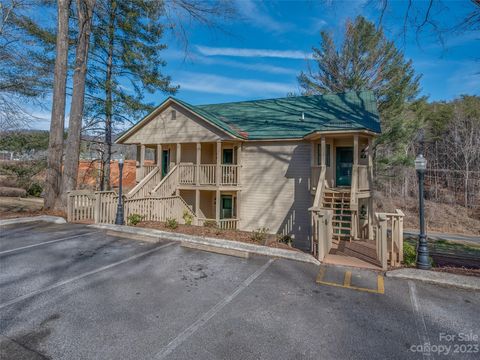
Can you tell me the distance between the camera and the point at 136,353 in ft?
9.80

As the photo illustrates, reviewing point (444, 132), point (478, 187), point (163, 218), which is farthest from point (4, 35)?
point (444, 132)

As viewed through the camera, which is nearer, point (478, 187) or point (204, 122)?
point (204, 122)

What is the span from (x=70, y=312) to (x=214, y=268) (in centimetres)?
255

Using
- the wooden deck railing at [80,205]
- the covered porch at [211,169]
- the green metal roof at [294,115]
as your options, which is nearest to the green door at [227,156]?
the covered porch at [211,169]

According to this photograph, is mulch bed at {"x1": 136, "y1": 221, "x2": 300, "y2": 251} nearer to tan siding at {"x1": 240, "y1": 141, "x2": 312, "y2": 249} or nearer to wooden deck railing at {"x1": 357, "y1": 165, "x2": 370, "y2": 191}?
tan siding at {"x1": 240, "y1": 141, "x2": 312, "y2": 249}

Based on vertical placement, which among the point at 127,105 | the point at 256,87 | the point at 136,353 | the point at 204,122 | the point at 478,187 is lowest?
the point at 136,353

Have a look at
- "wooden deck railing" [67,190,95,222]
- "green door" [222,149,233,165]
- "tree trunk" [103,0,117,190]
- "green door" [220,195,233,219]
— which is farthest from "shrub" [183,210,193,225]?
"tree trunk" [103,0,117,190]

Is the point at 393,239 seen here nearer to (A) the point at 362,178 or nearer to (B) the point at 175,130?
(A) the point at 362,178

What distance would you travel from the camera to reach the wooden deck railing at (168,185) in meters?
12.2

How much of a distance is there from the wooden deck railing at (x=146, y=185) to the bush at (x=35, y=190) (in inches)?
596

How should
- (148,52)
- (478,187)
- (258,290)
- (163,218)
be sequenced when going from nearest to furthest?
1. (258,290)
2. (163,218)
3. (148,52)
4. (478,187)

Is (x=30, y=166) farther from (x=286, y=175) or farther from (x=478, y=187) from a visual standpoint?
(x=478, y=187)

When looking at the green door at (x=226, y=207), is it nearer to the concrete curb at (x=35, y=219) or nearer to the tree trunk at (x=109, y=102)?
the concrete curb at (x=35, y=219)

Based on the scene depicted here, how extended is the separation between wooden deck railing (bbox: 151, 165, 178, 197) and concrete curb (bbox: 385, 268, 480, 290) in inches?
374
